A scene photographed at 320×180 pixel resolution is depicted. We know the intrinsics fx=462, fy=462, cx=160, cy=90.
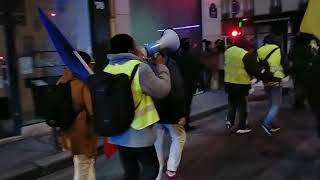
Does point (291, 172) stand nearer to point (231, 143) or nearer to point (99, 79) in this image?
point (231, 143)

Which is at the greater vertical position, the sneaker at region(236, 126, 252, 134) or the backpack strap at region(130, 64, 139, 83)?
the backpack strap at region(130, 64, 139, 83)

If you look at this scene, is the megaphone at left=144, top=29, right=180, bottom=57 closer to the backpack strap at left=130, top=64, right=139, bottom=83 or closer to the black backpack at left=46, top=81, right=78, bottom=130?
the backpack strap at left=130, top=64, right=139, bottom=83

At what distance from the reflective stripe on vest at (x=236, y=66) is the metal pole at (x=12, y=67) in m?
3.79

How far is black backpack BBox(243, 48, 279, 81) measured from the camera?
7430mm

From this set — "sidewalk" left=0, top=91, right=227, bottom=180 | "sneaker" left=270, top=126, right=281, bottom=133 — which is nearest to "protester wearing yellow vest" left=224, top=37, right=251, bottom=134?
"sneaker" left=270, top=126, right=281, bottom=133

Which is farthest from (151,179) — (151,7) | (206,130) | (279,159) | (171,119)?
(151,7)

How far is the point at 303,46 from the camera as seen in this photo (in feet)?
19.5

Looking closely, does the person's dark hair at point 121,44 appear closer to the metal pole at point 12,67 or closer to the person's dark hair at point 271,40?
the person's dark hair at point 271,40

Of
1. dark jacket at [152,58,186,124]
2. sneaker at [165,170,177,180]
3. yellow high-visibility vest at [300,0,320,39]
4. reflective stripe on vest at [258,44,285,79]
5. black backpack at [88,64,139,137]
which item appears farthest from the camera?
reflective stripe on vest at [258,44,285,79]

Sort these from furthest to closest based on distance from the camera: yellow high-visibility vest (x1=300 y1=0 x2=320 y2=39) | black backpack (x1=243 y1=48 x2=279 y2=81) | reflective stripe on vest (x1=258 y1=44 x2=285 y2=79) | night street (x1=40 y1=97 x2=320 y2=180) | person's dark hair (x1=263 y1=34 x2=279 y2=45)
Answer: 1. person's dark hair (x1=263 y1=34 x2=279 y2=45)
2. reflective stripe on vest (x1=258 y1=44 x2=285 y2=79)
3. black backpack (x1=243 y1=48 x2=279 y2=81)
4. night street (x1=40 y1=97 x2=320 y2=180)
5. yellow high-visibility vest (x1=300 y1=0 x2=320 y2=39)

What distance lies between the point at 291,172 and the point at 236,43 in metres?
2.88

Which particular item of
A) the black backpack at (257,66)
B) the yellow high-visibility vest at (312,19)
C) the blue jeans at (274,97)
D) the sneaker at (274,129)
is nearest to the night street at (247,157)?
the sneaker at (274,129)

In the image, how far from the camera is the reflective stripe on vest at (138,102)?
146 inches

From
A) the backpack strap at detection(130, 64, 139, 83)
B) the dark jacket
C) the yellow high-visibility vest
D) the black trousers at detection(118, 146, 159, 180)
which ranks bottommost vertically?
the black trousers at detection(118, 146, 159, 180)
